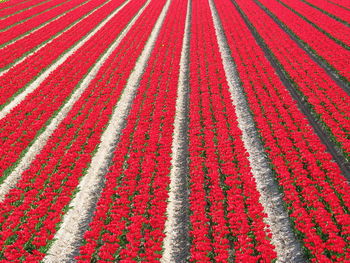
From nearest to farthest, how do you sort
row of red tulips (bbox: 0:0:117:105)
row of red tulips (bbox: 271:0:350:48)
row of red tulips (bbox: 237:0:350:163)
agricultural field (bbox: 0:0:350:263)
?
agricultural field (bbox: 0:0:350:263), row of red tulips (bbox: 237:0:350:163), row of red tulips (bbox: 0:0:117:105), row of red tulips (bbox: 271:0:350:48)

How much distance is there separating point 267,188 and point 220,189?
2.35 meters

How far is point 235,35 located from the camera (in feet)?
115

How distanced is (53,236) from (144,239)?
3468mm

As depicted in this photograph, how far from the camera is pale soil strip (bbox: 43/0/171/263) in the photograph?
1093cm

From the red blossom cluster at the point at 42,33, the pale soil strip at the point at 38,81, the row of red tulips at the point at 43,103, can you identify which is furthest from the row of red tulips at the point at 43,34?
the row of red tulips at the point at 43,103

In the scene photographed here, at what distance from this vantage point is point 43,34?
3803cm

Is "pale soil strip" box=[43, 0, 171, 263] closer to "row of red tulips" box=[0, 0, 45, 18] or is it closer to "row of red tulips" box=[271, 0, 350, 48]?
"row of red tulips" box=[271, 0, 350, 48]

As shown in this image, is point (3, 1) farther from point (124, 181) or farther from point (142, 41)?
point (124, 181)

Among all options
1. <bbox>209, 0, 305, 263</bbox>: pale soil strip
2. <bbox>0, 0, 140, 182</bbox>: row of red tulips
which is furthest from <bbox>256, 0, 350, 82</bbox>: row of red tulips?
<bbox>0, 0, 140, 182</bbox>: row of red tulips

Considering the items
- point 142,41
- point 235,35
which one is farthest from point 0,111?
point 235,35

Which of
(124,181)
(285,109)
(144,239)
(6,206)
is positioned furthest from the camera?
(285,109)

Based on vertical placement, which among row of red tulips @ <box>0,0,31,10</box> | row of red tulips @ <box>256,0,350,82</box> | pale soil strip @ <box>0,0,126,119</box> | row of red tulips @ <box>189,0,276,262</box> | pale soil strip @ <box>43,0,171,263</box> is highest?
row of red tulips @ <box>0,0,31,10</box>

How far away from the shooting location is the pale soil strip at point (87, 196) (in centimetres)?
1093

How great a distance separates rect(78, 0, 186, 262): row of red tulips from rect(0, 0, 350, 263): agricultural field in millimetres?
69
